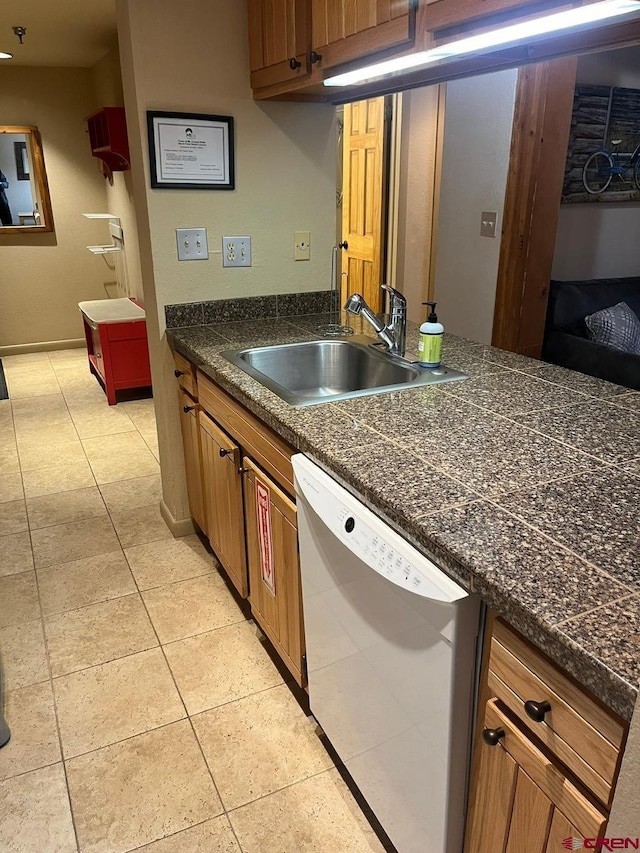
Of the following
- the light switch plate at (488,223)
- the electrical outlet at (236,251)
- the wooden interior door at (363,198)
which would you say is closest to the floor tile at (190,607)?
the electrical outlet at (236,251)

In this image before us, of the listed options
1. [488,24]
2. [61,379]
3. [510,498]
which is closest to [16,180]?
[61,379]

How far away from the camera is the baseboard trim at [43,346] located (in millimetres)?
5891

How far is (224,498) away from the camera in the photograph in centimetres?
222

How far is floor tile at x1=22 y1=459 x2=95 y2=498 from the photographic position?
3.32 metres

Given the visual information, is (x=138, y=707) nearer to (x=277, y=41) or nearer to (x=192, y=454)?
(x=192, y=454)

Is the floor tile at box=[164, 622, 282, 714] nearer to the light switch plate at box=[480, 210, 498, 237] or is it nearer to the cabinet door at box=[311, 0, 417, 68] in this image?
the cabinet door at box=[311, 0, 417, 68]

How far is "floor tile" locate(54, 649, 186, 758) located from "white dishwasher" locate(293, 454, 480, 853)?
619 mm

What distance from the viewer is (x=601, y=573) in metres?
0.94

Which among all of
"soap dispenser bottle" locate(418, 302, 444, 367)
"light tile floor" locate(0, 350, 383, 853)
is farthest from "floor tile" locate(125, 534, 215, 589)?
"soap dispenser bottle" locate(418, 302, 444, 367)

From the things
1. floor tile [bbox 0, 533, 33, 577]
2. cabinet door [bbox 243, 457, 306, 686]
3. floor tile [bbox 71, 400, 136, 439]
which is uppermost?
cabinet door [bbox 243, 457, 306, 686]

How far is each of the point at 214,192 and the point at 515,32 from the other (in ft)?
4.76

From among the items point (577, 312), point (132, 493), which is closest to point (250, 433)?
point (132, 493)

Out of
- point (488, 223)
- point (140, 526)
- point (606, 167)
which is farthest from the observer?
point (606, 167)

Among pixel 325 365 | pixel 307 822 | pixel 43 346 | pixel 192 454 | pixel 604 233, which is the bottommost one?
pixel 307 822
